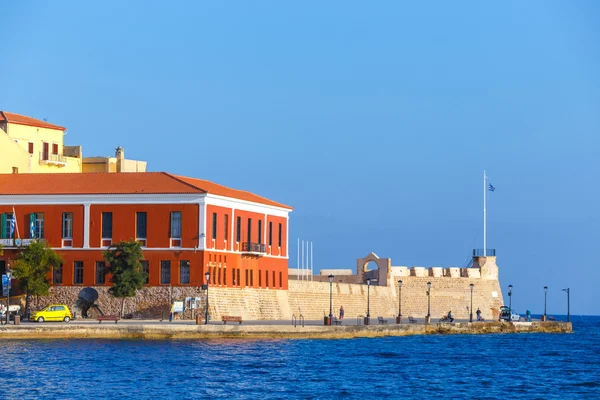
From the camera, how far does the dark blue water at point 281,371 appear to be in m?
50.5

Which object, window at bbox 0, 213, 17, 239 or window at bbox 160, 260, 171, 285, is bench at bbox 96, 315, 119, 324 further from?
window at bbox 0, 213, 17, 239

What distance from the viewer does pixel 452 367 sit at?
6347 cm

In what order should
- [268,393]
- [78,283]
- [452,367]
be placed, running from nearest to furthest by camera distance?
[268,393], [452,367], [78,283]

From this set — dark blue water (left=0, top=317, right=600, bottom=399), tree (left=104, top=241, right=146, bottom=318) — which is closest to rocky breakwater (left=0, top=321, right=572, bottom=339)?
dark blue water (left=0, top=317, right=600, bottom=399)

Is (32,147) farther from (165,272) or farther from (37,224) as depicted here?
(165,272)

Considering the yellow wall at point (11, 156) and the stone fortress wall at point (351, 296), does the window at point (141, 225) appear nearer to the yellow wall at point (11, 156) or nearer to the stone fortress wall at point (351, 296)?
the stone fortress wall at point (351, 296)

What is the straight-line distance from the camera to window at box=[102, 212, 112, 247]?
77.4 meters

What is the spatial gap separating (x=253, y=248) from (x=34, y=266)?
13750 mm

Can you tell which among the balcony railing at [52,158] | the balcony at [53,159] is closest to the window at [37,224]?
the balcony at [53,159]

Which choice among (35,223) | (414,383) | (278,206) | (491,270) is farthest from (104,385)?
(491,270)

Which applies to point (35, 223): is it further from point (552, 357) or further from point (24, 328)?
point (552, 357)

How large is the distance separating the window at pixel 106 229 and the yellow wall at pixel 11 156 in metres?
10.8

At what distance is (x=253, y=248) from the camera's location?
269 ft

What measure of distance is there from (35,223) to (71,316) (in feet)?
26.0
